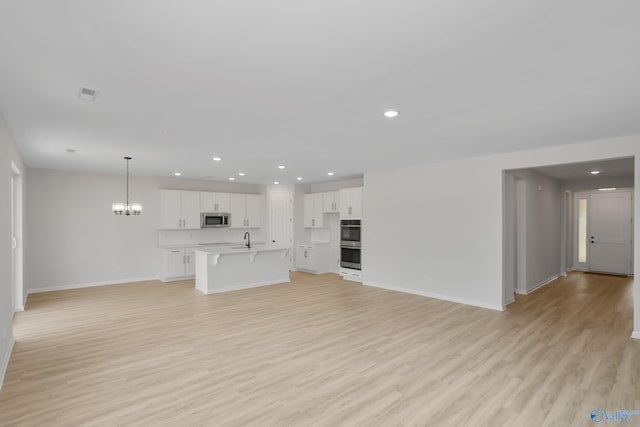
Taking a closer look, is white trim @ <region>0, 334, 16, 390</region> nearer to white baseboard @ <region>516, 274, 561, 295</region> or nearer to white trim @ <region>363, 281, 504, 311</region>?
white trim @ <region>363, 281, 504, 311</region>

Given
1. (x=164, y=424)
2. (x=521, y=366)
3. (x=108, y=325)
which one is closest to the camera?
(x=164, y=424)

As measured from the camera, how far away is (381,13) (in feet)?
5.55

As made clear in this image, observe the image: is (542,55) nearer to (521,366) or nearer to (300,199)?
(521,366)

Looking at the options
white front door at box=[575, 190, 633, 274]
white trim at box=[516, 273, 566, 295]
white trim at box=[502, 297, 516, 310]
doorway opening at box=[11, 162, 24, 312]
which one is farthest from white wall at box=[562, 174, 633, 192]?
doorway opening at box=[11, 162, 24, 312]

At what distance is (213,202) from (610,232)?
10.8 metres

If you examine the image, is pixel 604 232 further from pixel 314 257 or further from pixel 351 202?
pixel 314 257

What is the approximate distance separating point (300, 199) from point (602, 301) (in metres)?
7.33

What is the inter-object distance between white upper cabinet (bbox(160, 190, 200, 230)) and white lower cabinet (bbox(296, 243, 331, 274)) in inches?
119

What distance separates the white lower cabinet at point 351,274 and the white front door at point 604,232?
658 cm

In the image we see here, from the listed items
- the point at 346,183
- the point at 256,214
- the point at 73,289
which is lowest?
the point at 73,289

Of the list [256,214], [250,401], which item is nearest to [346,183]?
[256,214]

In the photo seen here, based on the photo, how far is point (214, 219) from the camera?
8992 mm

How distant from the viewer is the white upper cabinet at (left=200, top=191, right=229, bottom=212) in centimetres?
888

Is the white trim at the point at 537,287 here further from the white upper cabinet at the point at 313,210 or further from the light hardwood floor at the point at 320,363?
the white upper cabinet at the point at 313,210
